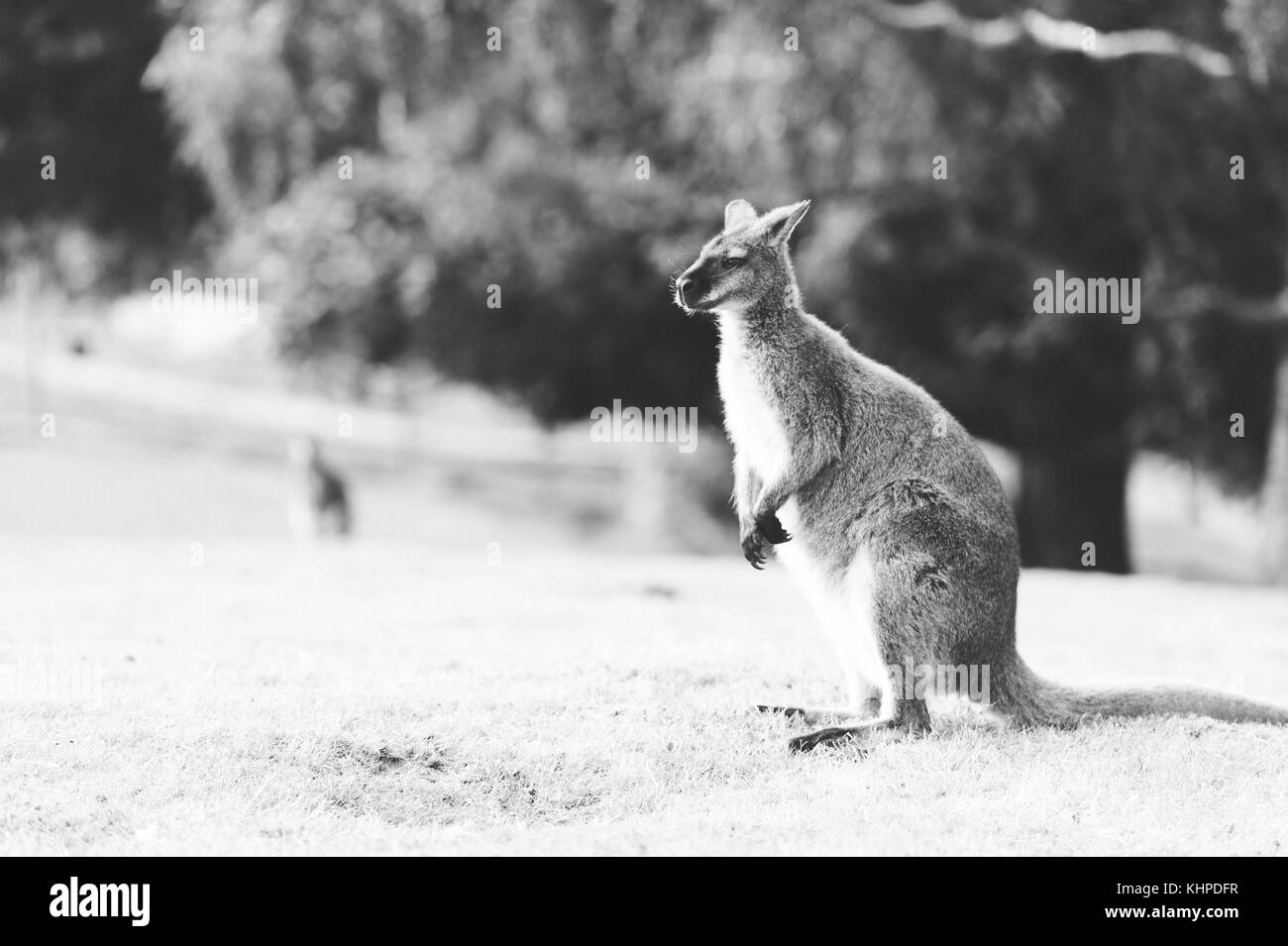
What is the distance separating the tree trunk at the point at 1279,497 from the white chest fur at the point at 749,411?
12214 mm

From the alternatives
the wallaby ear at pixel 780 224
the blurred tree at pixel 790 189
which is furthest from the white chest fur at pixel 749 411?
the blurred tree at pixel 790 189

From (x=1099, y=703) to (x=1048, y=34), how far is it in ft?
36.0

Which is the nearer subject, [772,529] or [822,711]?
[772,529]

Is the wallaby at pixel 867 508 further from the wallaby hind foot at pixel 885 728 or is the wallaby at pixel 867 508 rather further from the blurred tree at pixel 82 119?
the blurred tree at pixel 82 119

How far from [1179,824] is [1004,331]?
13729 millimetres

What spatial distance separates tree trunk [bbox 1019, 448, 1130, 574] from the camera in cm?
2289

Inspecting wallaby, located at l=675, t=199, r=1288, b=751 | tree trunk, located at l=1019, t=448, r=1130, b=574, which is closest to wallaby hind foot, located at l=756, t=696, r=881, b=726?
wallaby, located at l=675, t=199, r=1288, b=751

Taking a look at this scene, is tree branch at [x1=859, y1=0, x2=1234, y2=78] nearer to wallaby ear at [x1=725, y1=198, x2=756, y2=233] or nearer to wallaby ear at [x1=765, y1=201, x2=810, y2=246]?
wallaby ear at [x1=725, y1=198, x2=756, y2=233]

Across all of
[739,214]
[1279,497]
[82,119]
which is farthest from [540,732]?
[82,119]

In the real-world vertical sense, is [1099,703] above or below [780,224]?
below

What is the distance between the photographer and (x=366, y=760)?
22.7 ft

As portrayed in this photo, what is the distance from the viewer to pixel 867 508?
7.50 meters

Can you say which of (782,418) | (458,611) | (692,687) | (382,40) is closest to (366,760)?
(692,687)

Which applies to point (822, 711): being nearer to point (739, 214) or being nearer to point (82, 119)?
point (739, 214)
